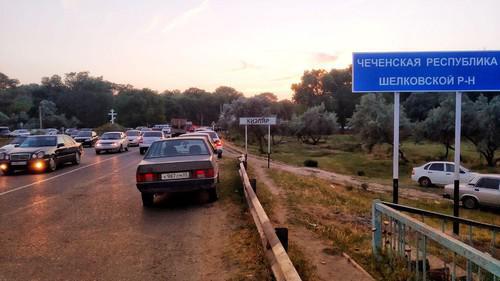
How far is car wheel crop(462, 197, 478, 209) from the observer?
20.6 meters

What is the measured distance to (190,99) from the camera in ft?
441

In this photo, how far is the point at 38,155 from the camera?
18078mm

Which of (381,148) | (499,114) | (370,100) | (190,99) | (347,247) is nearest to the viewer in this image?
(347,247)

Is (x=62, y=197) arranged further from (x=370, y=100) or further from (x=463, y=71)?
(x=370, y=100)

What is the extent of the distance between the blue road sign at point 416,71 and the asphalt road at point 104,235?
4131 millimetres

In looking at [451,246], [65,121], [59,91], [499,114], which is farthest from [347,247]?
[59,91]

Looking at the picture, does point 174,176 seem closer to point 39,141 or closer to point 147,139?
point 39,141

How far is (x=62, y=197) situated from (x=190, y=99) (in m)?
124

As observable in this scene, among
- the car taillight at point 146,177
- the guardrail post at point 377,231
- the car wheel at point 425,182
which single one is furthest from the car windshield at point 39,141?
the car wheel at point 425,182

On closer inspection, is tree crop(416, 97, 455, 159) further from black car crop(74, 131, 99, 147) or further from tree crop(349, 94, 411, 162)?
black car crop(74, 131, 99, 147)

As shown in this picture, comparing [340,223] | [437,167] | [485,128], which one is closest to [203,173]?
[340,223]

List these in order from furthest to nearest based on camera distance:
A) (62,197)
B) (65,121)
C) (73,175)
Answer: (65,121) < (73,175) < (62,197)

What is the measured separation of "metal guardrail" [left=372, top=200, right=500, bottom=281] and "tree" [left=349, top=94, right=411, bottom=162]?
40733 mm

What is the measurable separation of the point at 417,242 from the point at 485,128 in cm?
3848
